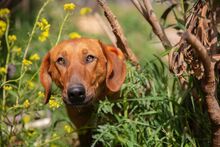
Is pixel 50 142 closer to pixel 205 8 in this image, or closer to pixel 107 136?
pixel 107 136

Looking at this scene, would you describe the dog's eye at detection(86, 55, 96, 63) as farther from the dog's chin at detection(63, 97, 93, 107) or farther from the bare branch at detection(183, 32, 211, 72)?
the bare branch at detection(183, 32, 211, 72)

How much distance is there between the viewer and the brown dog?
158 inches

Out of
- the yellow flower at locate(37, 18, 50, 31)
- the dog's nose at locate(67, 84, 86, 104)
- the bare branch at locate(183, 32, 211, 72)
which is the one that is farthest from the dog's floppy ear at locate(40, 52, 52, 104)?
the bare branch at locate(183, 32, 211, 72)

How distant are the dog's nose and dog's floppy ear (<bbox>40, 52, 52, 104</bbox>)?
1.75 ft

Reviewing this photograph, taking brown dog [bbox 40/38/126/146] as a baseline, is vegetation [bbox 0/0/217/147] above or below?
below

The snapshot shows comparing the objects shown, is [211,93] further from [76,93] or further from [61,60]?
[61,60]

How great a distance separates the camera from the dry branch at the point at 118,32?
4295 millimetres

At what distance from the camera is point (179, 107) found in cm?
398

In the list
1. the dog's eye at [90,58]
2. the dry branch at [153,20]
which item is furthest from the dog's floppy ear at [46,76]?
the dry branch at [153,20]

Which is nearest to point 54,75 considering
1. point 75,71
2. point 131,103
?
point 75,71

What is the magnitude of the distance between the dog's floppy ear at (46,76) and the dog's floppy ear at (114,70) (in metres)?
0.49

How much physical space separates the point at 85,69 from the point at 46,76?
1.65 feet

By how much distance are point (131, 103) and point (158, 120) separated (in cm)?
24

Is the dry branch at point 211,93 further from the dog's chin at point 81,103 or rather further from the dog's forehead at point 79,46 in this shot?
the dog's forehead at point 79,46
